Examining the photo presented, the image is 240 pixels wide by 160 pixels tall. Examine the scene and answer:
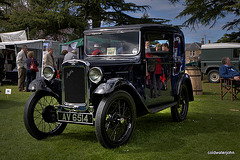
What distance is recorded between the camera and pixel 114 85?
3.36 m

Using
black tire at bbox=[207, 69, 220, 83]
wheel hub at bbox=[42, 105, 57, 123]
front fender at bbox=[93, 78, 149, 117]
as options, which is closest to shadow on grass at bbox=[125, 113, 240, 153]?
front fender at bbox=[93, 78, 149, 117]

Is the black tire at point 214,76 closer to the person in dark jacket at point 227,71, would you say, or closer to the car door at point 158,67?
the person in dark jacket at point 227,71

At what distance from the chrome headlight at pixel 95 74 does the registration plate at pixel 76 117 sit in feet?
1.67

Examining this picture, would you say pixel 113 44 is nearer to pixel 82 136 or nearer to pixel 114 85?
pixel 114 85

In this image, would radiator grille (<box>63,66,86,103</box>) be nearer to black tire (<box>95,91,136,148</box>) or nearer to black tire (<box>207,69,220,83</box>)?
black tire (<box>95,91,136,148</box>)

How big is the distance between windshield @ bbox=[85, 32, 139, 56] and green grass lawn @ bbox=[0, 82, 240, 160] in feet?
4.91

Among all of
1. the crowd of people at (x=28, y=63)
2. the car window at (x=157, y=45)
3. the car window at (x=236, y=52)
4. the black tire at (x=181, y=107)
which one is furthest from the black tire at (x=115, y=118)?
the car window at (x=236, y=52)

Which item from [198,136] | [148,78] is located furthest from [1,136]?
[198,136]

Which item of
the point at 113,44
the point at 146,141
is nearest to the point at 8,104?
the point at 113,44

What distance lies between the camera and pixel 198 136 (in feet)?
13.6

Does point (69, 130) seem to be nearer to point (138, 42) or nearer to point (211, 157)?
→ point (138, 42)

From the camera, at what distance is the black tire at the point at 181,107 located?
5.14m

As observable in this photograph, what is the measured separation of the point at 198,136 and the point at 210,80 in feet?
42.3

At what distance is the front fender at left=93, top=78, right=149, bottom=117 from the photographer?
3293 millimetres
